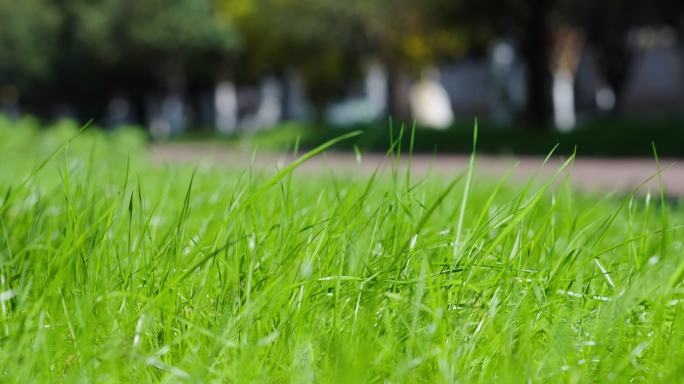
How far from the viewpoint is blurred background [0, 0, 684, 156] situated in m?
20.4

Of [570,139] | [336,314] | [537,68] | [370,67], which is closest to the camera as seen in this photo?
[336,314]

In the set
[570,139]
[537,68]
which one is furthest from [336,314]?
[537,68]

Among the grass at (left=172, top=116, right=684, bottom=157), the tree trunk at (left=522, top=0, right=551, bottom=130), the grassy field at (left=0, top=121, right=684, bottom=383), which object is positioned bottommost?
the grass at (left=172, top=116, right=684, bottom=157)

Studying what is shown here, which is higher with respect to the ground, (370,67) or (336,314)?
(336,314)

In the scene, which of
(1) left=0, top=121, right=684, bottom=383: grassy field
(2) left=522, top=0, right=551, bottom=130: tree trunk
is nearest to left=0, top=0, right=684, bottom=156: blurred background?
(2) left=522, top=0, right=551, bottom=130: tree trunk

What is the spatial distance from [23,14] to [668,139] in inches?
1605

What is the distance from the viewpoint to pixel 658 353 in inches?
66.6

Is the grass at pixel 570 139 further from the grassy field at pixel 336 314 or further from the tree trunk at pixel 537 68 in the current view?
the grassy field at pixel 336 314

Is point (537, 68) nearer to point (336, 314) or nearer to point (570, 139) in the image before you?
point (570, 139)

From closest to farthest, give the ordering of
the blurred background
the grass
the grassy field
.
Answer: the grassy field, the grass, the blurred background

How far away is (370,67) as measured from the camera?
1371 inches

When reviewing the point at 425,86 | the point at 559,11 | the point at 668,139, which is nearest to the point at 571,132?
the point at 668,139

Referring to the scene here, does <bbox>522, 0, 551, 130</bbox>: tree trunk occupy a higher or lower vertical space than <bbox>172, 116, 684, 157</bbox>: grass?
higher

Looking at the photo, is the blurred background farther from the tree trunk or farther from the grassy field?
the grassy field
